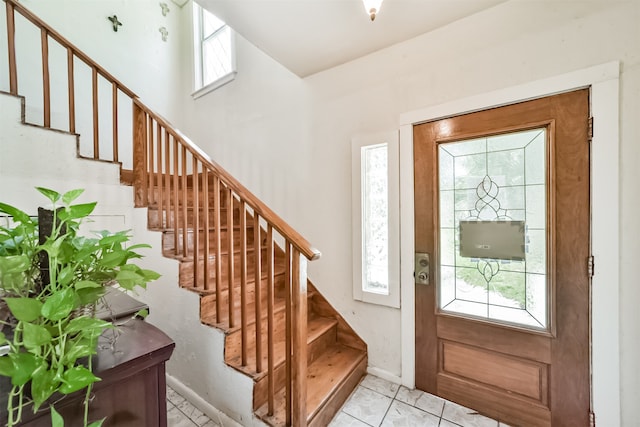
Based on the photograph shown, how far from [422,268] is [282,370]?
111cm

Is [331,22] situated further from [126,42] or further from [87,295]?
[126,42]

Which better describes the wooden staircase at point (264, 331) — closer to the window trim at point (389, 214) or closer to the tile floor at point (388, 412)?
the tile floor at point (388, 412)

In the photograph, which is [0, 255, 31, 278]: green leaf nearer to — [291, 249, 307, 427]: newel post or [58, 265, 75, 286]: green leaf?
[58, 265, 75, 286]: green leaf

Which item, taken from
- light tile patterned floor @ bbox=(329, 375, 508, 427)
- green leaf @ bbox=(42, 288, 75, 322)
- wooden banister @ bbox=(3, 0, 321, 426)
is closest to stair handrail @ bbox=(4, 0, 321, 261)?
wooden banister @ bbox=(3, 0, 321, 426)

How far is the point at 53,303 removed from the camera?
58 cm

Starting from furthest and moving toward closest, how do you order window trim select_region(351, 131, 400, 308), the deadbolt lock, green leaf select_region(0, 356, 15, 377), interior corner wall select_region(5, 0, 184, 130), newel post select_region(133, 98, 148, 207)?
interior corner wall select_region(5, 0, 184, 130), newel post select_region(133, 98, 148, 207), window trim select_region(351, 131, 400, 308), the deadbolt lock, green leaf select_region(0, 356, 15, 377)

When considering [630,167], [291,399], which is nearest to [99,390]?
[291,399]

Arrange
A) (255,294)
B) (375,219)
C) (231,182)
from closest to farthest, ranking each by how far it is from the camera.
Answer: (255,294)
(231,182)
(375,219)

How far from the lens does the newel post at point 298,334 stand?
126 centimetres

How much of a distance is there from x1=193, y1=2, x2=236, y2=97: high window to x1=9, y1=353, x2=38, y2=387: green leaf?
10.2 ft

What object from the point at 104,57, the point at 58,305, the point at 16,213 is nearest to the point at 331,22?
the point at 16,213

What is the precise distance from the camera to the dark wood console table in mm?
758

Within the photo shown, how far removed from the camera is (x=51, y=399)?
26.5 inches

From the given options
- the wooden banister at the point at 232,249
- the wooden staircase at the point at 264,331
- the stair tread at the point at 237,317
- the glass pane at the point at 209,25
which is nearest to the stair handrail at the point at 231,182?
the wooden banister at the point at 232,249
